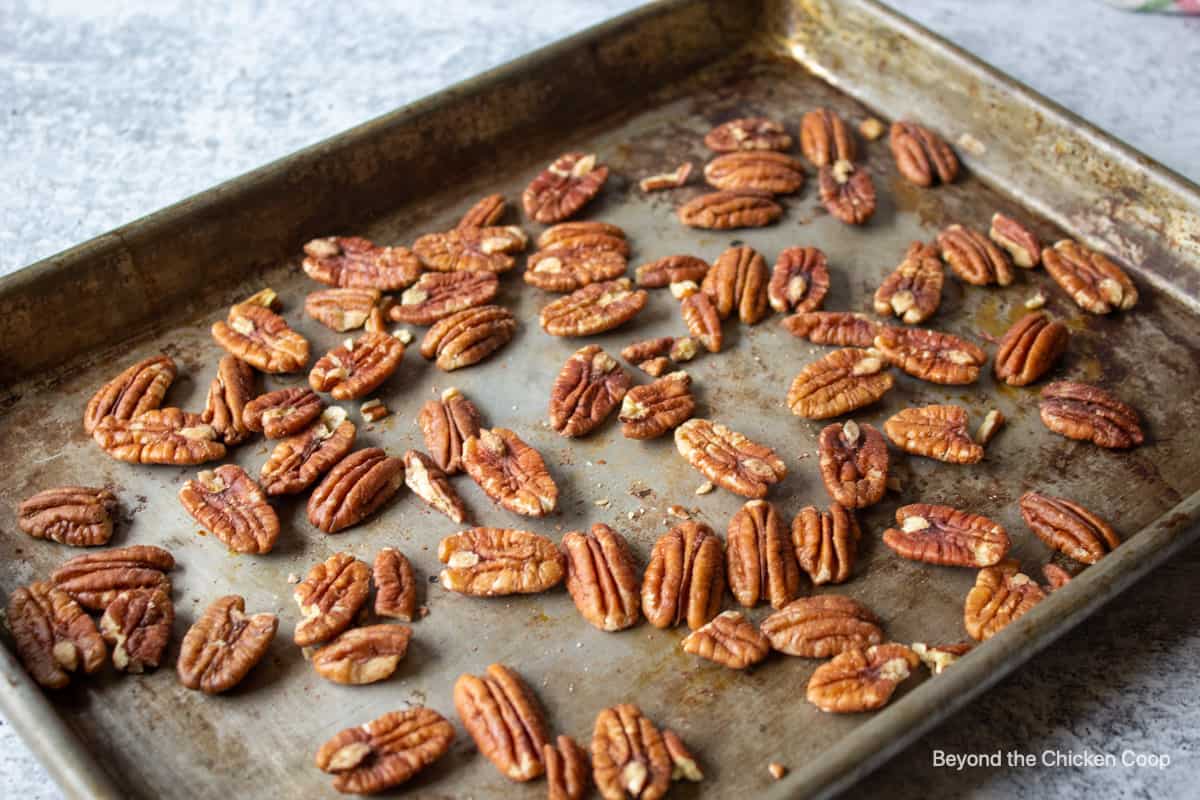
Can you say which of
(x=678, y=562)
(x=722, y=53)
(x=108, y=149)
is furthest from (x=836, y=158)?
(x=108, y=149)

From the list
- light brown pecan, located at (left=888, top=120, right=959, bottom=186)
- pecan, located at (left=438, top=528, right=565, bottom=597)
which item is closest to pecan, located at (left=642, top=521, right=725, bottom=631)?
pecan, located at (left=438, top=528, right=565, bottom=597)

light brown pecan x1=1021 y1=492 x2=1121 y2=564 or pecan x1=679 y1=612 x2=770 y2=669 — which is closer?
pecan x1=679 y1=612 x2=770 y2=669

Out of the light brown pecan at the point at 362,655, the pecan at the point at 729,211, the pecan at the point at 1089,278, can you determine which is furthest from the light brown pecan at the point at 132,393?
the pecan at the point at 1089,278

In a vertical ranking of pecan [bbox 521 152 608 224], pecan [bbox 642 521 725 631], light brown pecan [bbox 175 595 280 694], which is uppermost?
pecan [bbox 521 152 608 224]

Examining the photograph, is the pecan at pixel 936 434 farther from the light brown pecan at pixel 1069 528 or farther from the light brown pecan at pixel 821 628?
the light brown pecan at pixel 821 628

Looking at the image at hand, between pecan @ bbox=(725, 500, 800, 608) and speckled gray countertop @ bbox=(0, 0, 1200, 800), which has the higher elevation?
speckled gray countertop @ bbox=(0, 0, 1200, 800)

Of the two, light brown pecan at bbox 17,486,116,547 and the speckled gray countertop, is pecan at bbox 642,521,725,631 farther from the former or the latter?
the speckled gray countertop

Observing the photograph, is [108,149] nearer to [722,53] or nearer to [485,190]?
[485,190]
